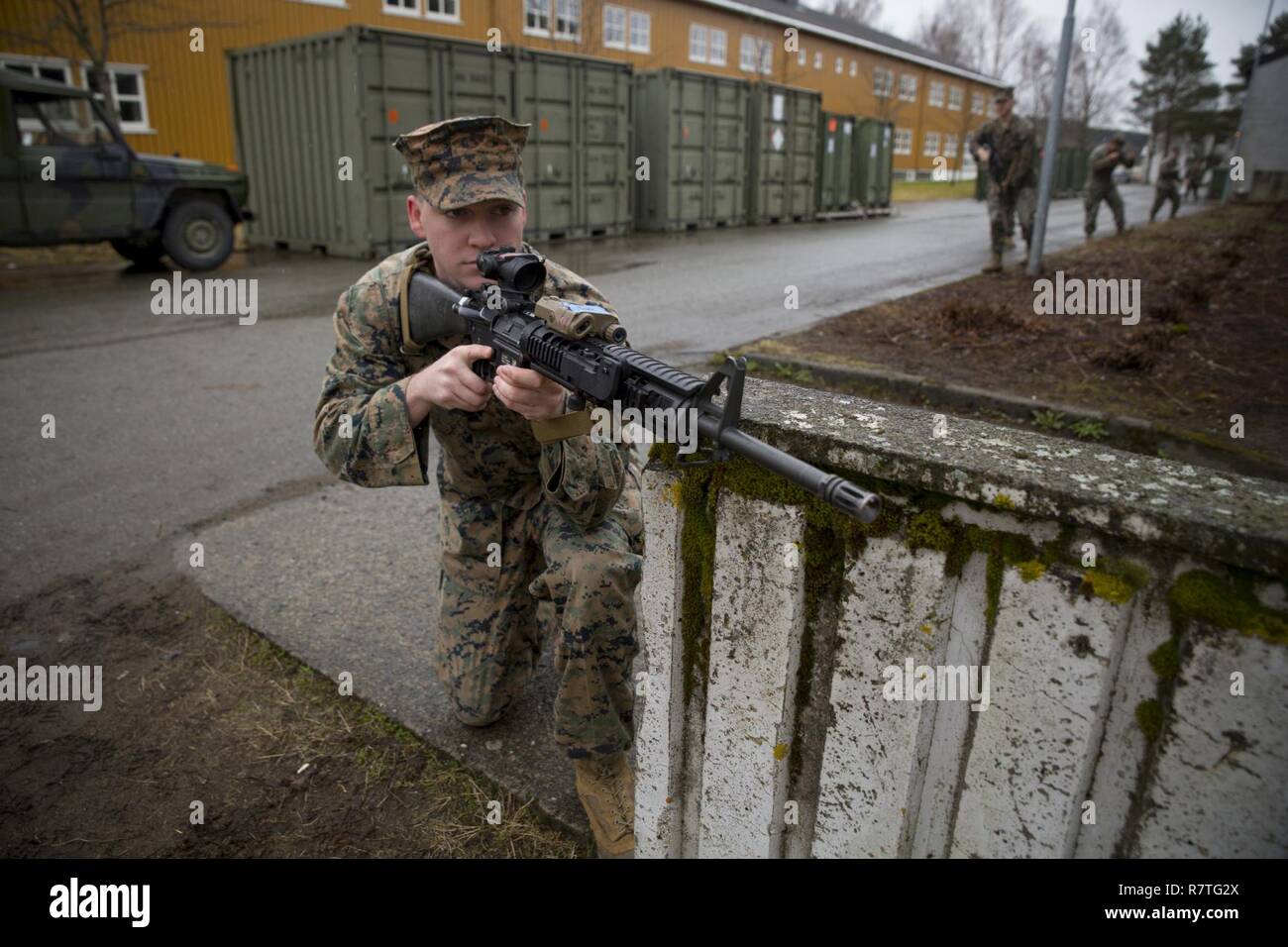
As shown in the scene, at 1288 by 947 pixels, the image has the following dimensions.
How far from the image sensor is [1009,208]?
11.5 metres

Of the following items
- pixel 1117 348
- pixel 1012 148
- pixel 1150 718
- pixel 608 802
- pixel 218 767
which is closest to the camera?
pixel 1150 718

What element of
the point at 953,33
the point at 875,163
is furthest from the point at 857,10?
the point at 875,163

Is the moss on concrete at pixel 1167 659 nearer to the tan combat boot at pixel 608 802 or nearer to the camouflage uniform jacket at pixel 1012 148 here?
the tan combat boot at pixel 608 802

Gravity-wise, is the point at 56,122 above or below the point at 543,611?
above

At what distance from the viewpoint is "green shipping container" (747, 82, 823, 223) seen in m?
19.6

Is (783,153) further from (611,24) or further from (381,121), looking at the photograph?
(381,121)

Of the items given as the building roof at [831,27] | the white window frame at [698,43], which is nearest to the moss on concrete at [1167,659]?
the white window frame at [698,43]

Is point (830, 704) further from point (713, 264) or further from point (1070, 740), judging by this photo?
point (713, 264)

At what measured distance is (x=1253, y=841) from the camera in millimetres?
1237

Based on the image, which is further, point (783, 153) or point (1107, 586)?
point (783, 153)

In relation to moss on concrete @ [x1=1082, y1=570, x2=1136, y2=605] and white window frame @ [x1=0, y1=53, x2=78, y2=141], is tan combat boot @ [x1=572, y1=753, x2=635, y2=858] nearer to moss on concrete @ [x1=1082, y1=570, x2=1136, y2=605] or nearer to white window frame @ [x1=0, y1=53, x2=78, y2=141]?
moss on concrete @ [x1=1082, y1=570, x2=1136, y2=605]

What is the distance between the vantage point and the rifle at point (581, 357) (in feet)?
4.53

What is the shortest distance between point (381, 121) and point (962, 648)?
12715 millimetres
